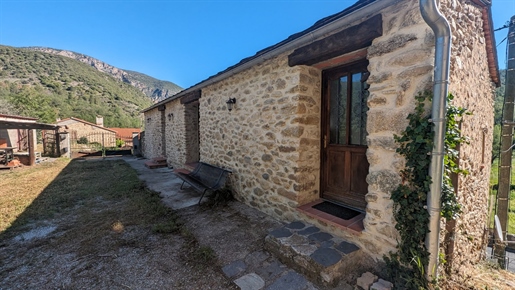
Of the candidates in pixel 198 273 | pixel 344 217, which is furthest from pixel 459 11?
pixel 198 273

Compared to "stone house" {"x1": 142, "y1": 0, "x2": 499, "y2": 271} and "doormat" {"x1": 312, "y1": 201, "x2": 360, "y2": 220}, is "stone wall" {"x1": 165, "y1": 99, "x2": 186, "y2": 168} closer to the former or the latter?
"stone house" {"x1": 142, "y1": 0, "x2": 499, "y2": 271}

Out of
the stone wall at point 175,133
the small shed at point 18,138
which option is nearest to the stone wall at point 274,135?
the stone wall at point 175,133

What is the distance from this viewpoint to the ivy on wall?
187 centimetres

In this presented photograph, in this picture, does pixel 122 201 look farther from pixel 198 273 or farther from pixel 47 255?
pixel 198 273

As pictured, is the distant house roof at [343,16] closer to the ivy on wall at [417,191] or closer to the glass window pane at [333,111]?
the glass window pane at [333,111]

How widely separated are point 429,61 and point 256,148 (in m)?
2.80

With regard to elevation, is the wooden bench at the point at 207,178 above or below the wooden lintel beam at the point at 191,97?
below

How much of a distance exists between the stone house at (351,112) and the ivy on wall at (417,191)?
0.43 ft

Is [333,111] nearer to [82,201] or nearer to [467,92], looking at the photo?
[467,92]

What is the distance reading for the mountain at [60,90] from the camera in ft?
92.9

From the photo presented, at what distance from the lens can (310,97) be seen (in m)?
3.36

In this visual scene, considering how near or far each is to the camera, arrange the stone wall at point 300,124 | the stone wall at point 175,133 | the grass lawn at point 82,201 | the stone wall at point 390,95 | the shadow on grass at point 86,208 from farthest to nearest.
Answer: the stone wall at point 175,133, the grass lawn at point 82,201, the shadow on grass at point 86,208, the stone wall at point 300,124, the stone wall at point 390,95

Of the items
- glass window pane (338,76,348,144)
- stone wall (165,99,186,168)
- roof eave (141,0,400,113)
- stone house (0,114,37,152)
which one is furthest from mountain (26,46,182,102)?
glass window pane (338,76,348,144)

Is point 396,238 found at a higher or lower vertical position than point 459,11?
lower
